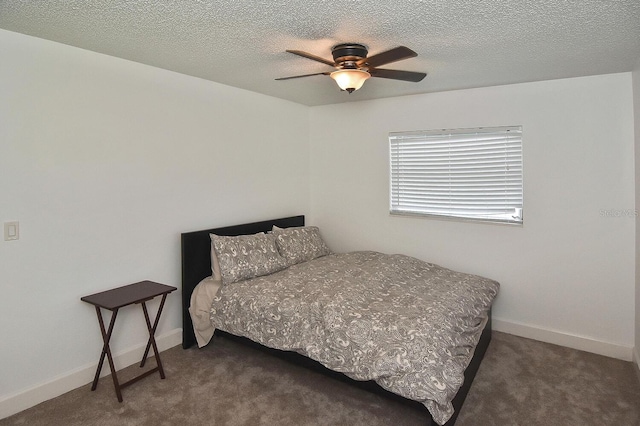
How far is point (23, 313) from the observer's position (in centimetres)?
243

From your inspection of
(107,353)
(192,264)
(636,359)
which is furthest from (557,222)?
(107,353)

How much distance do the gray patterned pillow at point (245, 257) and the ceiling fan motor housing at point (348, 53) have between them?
180 centimetres

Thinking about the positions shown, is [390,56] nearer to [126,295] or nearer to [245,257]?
[245,257]

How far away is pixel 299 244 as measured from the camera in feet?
12.7

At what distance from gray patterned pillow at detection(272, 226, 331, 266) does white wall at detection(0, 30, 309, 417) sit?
0.58 metres

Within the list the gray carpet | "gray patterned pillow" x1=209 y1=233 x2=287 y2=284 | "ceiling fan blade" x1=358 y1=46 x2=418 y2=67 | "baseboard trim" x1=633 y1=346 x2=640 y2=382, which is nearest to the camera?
"ceiling fan blade" x1=358 y1=46 x2=418 y2=67

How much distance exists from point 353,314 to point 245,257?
4.08 feet

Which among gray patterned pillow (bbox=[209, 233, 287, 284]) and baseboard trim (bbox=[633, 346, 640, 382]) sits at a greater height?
gray patterned pillow (bbox=[209, 233, 287, 284])

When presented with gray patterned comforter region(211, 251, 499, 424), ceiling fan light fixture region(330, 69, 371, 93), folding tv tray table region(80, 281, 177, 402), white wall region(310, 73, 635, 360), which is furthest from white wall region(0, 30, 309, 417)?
white wall region(310, 73, 635, 360)

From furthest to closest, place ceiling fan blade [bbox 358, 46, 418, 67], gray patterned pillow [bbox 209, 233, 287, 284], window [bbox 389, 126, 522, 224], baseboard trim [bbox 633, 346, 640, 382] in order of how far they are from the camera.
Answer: window [bbox 389, 126, 522, 224] → gray patterned pillow [bbox 209, 233, 287, 284] → baseboard trim [bbox 633, 346, 640, 382] → ceiling fan blade [bbox 358, 46, 418, 67]

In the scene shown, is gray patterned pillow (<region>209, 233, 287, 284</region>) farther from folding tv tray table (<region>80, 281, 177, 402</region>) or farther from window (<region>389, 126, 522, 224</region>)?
window (<region>389, 126, 522, 224</region>)

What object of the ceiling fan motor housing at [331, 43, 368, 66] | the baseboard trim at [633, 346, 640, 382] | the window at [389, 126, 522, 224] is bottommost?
the baseboard trim at [633, 346, 640, 382]

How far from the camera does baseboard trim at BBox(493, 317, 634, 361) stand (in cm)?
307

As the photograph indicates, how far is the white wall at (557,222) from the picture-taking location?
3.05 metres
